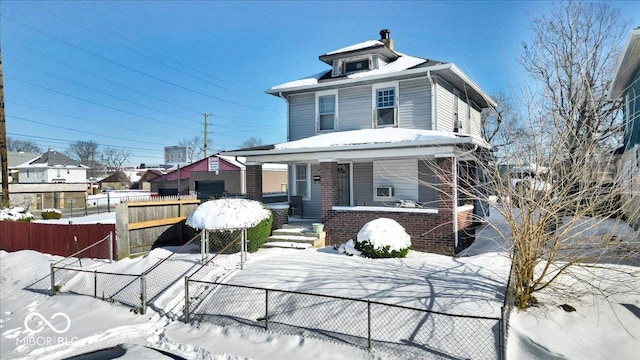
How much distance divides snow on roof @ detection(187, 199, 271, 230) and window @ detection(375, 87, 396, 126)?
629 centimetres

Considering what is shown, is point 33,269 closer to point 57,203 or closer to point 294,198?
point 294,198

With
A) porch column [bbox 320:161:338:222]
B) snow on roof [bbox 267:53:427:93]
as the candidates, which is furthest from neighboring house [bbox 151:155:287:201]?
porch column [bbox 320:161:338:222]

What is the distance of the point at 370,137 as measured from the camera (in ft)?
44.7

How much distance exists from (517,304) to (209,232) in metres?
8.22

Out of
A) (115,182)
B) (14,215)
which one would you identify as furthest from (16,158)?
(14,215)

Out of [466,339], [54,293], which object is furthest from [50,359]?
[466,339]

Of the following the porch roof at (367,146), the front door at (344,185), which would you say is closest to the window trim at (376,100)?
the porch roof at (367,146)

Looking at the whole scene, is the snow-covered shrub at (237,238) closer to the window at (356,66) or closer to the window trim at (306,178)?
the window trim at (306,178)

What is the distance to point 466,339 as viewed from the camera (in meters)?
6.11

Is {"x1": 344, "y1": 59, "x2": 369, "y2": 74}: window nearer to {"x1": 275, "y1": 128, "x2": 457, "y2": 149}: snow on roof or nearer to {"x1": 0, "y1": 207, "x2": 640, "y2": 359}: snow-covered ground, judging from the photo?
{"x1": 275, "y1": 128, "x2": 457, "y2": 149}: snow on roof

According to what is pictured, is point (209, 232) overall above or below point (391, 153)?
below

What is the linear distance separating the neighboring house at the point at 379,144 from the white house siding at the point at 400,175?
36 millimetres

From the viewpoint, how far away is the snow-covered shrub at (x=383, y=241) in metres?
10.8

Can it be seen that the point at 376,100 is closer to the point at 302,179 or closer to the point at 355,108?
the point at 355,108
